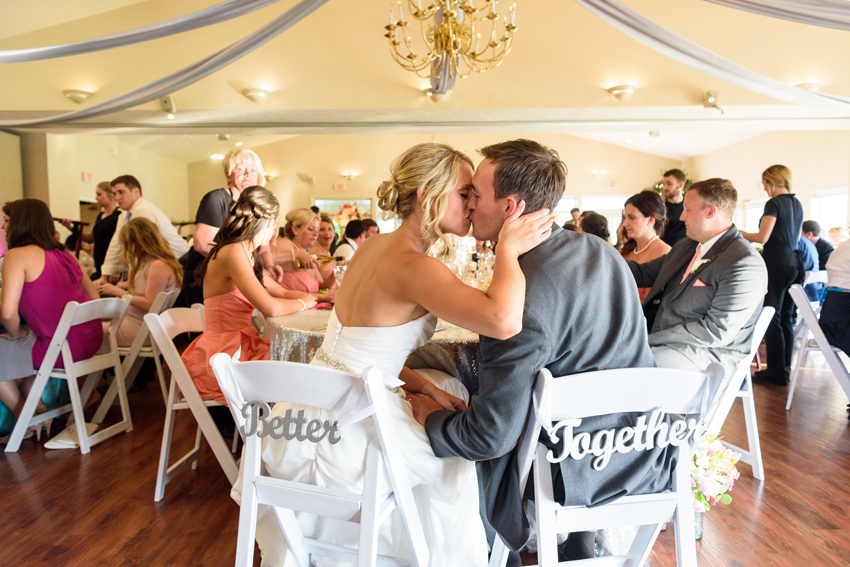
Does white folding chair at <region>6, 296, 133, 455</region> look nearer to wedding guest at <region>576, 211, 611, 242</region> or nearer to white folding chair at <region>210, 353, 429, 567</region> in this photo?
white folding chair at <region>210, 353, 429, 567</region>

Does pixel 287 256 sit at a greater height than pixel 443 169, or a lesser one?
lesser

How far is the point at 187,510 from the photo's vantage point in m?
2.44

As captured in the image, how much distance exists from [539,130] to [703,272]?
4.95m

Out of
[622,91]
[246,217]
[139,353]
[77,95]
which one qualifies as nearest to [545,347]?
[246,217]

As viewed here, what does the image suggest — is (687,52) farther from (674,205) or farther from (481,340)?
(481,340)

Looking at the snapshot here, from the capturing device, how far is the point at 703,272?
257 centimetres

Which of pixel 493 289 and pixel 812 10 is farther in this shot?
pixel 812 10

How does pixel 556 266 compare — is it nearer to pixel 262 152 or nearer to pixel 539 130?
pixel 539 130

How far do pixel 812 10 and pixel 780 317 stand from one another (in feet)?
9.28

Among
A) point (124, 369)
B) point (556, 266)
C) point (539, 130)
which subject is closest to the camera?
point (556, 266)

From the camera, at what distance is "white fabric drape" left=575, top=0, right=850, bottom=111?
10.3 ft

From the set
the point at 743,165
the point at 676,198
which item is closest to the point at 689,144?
the point at 743,165

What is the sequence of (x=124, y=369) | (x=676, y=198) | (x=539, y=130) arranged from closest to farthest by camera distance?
1. (x=124, y=369)
2. (x=676, y=198)
3. (x=539, y=130)

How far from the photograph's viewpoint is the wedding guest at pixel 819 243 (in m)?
6.64
